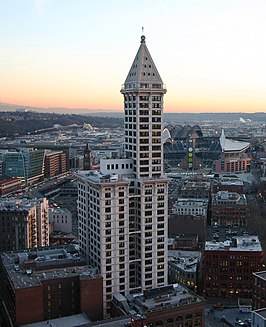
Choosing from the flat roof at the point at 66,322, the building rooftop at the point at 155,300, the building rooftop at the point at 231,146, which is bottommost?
the flat roof at the point at 66,322

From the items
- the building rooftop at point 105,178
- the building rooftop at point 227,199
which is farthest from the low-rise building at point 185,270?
the building rooftop at point 227,199

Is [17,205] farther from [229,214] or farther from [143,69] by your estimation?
[229,214]

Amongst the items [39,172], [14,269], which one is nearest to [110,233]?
[14,269]

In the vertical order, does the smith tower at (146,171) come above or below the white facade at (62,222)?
above

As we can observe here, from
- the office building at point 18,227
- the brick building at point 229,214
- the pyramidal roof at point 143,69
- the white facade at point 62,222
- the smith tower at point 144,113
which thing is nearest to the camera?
the smith tower at point 144,113

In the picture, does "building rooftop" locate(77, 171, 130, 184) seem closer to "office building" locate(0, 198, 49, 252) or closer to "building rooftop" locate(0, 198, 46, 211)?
"office building" locate(0, 198, 49, 252)

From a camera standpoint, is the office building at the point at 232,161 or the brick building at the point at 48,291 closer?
the brick building at the point at 48,291

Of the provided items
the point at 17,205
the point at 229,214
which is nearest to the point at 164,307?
the point at 17,205

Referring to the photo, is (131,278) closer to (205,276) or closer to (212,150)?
(205,276)

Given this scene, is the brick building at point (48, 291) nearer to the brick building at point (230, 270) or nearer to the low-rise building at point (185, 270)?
the low-rise building at point (185, 270)
